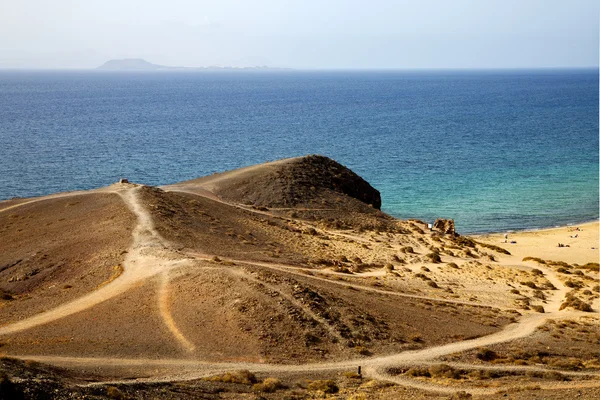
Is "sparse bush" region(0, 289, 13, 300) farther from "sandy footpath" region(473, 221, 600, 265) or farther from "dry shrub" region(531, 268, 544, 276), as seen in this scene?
"sandy footpath" region(473, 221, 600, 265)

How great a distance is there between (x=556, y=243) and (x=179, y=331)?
44.2 m

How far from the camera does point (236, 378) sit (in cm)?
2455

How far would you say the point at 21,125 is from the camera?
133 metres

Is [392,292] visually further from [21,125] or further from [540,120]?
[540,120]

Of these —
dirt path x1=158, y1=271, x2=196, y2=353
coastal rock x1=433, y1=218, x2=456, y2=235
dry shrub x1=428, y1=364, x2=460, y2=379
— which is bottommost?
coastal rock x1=433, y1=218, x2=456, y2=235

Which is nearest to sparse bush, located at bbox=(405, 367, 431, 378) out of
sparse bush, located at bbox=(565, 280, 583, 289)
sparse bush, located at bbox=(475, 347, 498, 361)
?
sparse bush, located at bbox=(475, 347, 498, 361)

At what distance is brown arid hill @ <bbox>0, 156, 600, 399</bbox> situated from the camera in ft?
82.1

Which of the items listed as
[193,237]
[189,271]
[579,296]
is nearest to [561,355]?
[579,296]

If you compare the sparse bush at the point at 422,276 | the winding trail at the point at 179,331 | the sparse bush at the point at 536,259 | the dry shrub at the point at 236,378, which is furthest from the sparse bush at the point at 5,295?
the sparse bush at the point at 536,259

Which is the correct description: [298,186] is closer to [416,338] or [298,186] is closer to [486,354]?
[416,338]

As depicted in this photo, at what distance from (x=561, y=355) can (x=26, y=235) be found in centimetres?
3512

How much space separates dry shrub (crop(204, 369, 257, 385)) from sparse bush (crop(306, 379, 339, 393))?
7.28 feet

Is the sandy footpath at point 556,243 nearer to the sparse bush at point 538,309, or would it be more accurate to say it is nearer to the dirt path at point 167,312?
the sparse bush at point 538,309

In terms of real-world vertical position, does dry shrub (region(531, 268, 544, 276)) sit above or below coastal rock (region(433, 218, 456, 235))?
below
